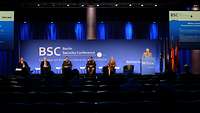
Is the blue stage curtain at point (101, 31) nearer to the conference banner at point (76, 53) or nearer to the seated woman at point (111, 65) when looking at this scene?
the conference banner at point (76, 53)

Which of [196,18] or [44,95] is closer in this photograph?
[44,95]

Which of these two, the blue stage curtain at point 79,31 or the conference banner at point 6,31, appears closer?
the conference banner at point 6,31

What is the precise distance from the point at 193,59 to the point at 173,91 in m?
17.2

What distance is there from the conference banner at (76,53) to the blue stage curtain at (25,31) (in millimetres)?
1961

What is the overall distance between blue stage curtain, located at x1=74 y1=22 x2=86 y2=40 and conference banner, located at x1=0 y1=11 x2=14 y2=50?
552 cm

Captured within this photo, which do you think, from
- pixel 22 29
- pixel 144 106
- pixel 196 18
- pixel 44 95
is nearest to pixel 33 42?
pixel 22 29

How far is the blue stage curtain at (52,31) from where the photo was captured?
26.8 meters

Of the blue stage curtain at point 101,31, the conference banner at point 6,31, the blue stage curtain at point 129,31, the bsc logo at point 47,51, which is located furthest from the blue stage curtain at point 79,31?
the conference banner at point 6,31

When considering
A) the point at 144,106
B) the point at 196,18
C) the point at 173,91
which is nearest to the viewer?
the point at 144,106

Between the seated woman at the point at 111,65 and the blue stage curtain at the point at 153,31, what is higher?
the blue stage curtain at the point at 153,31

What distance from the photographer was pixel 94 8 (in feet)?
82.3

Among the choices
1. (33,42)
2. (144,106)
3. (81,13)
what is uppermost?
(81,13)

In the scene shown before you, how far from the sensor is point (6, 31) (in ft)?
71.6

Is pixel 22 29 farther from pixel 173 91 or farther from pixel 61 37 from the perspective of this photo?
pixel 173 91
